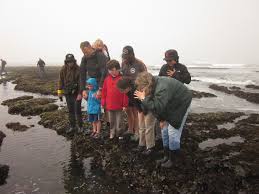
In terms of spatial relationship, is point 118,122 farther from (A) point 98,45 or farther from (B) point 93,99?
(A) point 98,45

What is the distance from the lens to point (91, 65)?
9.70m

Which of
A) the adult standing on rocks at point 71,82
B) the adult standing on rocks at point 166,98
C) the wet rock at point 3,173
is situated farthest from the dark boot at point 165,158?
the adult standing on rocks at point 71,82

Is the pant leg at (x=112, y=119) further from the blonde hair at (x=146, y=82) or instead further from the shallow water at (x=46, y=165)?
the blonde hair at (x=146, y=82)

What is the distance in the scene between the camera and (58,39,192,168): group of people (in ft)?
21.8

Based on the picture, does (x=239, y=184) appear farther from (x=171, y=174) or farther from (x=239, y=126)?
(x=239, y=126)

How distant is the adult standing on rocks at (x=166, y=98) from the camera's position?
6473 millimetres

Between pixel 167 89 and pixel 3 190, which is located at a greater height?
pixel 167 89

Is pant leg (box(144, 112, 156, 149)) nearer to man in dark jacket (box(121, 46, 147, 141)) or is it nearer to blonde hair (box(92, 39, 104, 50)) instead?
man in dark jacket (box(121, 46, 147, 141))

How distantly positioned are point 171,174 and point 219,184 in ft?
3.50

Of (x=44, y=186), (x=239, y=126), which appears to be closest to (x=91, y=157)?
(x=44, y=186)

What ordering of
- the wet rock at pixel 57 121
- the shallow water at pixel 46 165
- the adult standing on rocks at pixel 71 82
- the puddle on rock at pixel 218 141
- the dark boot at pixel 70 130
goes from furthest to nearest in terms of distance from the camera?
the wet rock at pixel 57 121
the dark boot at pixel 70 130
the adult standing on rocks at pixel 71 82
the puddle on rock at pixel 218 141
the shallow water at pixel 46 165

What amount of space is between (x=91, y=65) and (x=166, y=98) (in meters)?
3.99

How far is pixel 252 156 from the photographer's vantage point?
26.2 ft

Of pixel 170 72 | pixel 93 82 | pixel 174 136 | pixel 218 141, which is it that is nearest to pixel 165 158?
pixel 174 136
